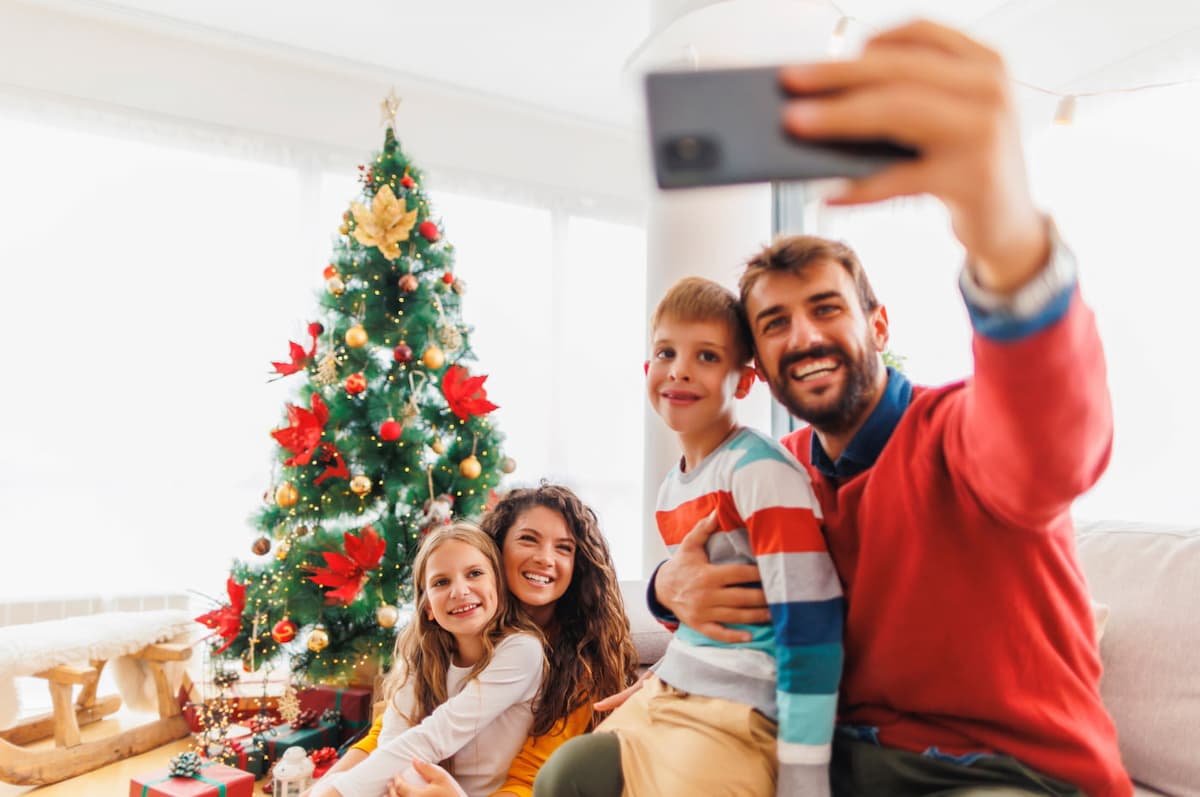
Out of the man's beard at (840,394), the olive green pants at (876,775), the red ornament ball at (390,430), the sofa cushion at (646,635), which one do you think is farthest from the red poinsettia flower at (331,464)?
the man's beard at (840,394)

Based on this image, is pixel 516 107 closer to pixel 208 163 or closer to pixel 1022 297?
pixel 208 163

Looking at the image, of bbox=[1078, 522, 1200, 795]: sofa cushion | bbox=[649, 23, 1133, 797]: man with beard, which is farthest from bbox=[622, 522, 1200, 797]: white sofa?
bbox=[649, 23, 1133, 797]: man with beard

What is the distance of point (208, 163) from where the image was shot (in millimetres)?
3926

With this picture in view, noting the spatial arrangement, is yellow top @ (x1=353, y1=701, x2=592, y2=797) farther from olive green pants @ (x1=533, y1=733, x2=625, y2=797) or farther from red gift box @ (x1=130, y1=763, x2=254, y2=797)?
red gift box @ (x1=130, y1=763, x2=254, y2=797)

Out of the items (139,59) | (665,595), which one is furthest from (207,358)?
(665,595)

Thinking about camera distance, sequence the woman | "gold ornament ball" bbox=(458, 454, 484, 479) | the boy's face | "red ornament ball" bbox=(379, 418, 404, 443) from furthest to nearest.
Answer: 1. "gold ornament ball" bbox=(458, 454, 484, 479)
2. "red ornament ball" bbox=(379, 418, 404, 443)
3. the woman
4. the boy's face

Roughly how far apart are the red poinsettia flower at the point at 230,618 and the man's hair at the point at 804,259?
6.75 ft

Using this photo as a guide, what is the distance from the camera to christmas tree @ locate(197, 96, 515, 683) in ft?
8.08

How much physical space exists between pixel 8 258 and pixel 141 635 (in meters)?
1.89

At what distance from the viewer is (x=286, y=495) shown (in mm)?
2473

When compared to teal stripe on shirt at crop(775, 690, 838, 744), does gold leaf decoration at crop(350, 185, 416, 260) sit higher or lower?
higher

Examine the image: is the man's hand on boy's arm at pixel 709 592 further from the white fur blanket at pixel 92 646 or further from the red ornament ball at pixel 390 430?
the white fur blanket at pixel 92 646

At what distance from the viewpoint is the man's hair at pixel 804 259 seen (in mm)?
1060

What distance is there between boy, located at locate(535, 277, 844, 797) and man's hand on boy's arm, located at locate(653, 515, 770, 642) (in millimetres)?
23
